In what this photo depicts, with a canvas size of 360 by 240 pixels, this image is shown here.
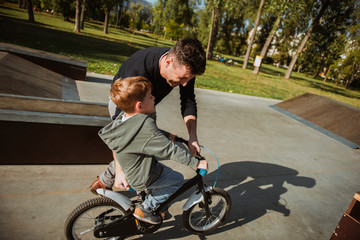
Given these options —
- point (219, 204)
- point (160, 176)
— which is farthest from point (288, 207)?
point (160, 176)

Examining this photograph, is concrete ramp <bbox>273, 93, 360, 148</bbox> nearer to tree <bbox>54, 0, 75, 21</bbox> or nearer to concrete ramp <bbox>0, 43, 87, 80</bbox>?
concrete ramp <bbox>0, 43, 87, 80</bbox>

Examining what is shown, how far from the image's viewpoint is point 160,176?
2.11m

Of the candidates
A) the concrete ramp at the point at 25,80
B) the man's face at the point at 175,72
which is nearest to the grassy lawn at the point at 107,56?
the concrete ramp at the point at 25,80

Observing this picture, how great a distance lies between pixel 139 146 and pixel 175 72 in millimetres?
781

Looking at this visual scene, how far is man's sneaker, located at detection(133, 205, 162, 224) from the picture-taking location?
210 cm

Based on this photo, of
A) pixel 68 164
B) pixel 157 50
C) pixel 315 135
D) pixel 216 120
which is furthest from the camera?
pixel 315 135

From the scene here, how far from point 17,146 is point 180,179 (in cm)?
228

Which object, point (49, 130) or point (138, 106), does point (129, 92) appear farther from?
point (49, 130)

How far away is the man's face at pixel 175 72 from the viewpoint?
6.44 ft

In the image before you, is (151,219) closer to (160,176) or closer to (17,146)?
(160,176)

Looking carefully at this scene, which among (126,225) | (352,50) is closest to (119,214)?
(126,225)

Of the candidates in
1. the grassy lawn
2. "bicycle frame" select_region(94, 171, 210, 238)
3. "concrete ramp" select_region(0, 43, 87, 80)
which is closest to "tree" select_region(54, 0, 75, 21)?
the grassy lawn

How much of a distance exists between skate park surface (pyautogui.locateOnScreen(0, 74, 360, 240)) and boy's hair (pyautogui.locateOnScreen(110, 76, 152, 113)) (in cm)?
155

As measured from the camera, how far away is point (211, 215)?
2.50 metres
